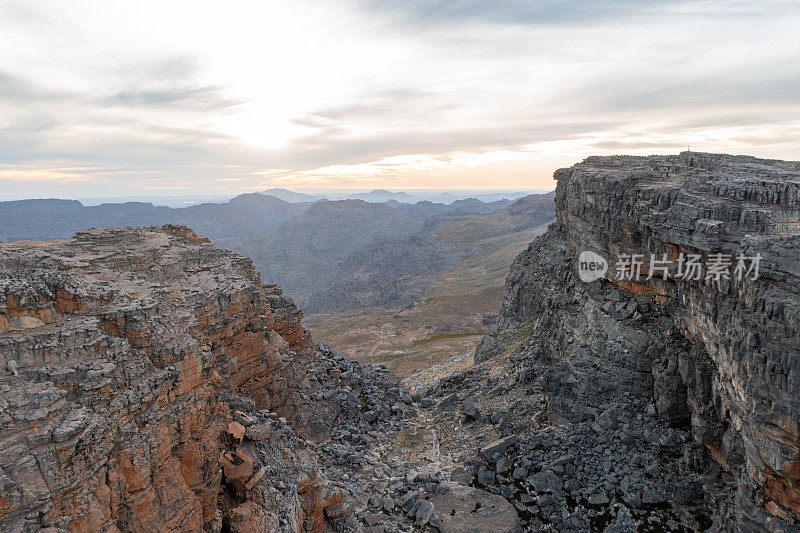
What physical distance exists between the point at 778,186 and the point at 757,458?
11.3 m

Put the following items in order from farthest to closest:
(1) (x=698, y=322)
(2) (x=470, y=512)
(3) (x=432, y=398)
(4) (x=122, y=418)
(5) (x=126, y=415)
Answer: (3) (x=432, y=398), (2) (x=470, y=512), (1) (x=698, y=322), (5) (x=126, y=415), (4) (x=122, y=418)

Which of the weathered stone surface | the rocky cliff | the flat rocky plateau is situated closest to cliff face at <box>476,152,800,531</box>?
the flat rocky plateau

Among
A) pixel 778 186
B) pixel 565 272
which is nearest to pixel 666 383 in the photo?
pixel 778 186

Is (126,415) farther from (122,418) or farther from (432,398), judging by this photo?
(432,398)

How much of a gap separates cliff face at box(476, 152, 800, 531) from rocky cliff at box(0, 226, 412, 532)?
17.1 metres

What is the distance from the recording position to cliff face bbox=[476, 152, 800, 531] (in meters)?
16.0

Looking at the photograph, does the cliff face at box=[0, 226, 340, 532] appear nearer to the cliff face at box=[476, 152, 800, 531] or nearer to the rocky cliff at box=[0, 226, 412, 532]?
the rocky cliff at box=[0, 226, 412, 532]

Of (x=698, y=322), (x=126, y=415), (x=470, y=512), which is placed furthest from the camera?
(x=470, y=512)

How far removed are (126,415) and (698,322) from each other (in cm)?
2286

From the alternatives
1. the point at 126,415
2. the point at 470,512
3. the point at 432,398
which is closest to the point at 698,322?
the point at 470,512

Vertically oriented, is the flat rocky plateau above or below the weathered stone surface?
above

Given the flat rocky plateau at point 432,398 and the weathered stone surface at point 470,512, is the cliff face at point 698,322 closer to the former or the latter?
the flat rocky plateau at point 432,398

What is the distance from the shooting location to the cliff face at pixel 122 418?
10148mm

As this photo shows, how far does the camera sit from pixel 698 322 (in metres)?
20.9
